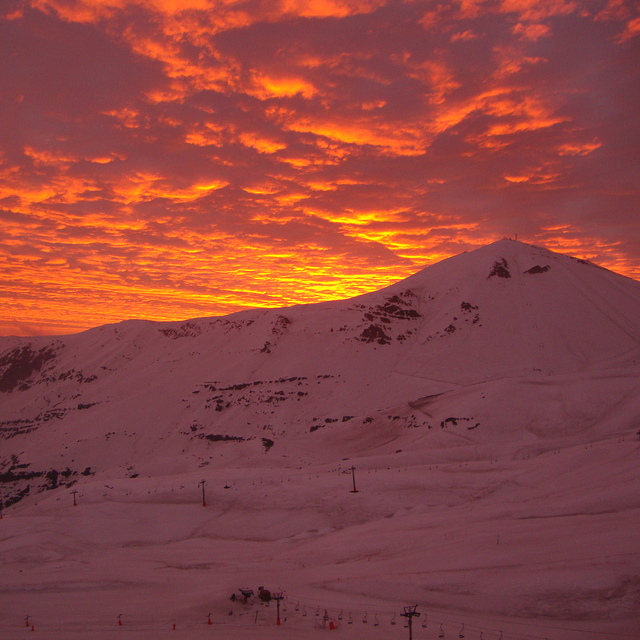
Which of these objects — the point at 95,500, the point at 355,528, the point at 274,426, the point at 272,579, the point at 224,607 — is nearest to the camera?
the point at 224,607

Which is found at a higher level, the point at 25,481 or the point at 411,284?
the point at 411,284

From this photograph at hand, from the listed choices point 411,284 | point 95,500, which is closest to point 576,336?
point 411,284

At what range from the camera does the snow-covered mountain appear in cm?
2266

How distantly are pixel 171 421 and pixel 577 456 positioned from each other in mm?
59167

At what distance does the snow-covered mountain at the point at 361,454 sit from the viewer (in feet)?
74.3

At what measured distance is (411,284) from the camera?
11969cm

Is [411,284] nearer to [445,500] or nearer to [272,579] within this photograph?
[445,500]

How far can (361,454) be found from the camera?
61156mm

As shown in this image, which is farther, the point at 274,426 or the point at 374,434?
the point at 274,426

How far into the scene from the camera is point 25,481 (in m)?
69.1

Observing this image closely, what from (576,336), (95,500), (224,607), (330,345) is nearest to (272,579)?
(224,607)

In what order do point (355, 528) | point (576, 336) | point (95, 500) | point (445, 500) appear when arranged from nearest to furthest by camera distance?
point (355, 528)
point (445, 500)
point (95, 500)
point (576, 336)

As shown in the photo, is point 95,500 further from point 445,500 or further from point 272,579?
point 445,500

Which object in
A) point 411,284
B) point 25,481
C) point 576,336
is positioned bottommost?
point 25,481
